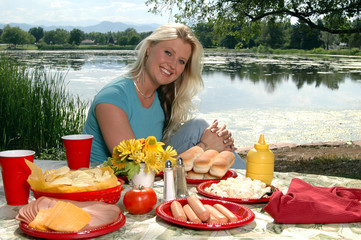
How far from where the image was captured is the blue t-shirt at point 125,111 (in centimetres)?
204

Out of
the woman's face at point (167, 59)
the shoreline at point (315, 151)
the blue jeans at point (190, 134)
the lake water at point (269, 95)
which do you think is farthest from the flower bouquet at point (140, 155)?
the shoreline at point (315, 151)

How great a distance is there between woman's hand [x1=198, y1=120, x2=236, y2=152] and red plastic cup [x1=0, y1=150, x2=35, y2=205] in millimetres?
1039

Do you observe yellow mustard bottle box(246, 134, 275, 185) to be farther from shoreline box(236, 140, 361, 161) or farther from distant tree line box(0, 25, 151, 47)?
distant tree line box(0, 25, 151, 47)

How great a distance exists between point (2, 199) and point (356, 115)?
1031cm

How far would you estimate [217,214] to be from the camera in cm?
109

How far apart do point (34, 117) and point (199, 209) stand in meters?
4.31

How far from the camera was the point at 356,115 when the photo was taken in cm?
1030

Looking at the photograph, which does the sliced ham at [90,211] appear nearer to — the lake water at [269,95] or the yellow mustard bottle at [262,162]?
the yellow mustard bottle at [262,162]

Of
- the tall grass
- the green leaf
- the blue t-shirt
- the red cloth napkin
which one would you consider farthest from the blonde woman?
the tall grass

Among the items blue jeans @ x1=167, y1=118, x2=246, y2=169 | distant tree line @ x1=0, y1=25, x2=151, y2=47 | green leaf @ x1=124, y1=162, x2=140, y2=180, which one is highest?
distant tree line @ x1=0, y1=25, x2=151, y2=47

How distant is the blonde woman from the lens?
2.00m

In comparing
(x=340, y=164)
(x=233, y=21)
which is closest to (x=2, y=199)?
(x=340, y=164)

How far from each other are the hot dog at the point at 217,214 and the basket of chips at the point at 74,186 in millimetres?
287

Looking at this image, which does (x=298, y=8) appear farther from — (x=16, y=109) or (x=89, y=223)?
(x=89, y=223)
